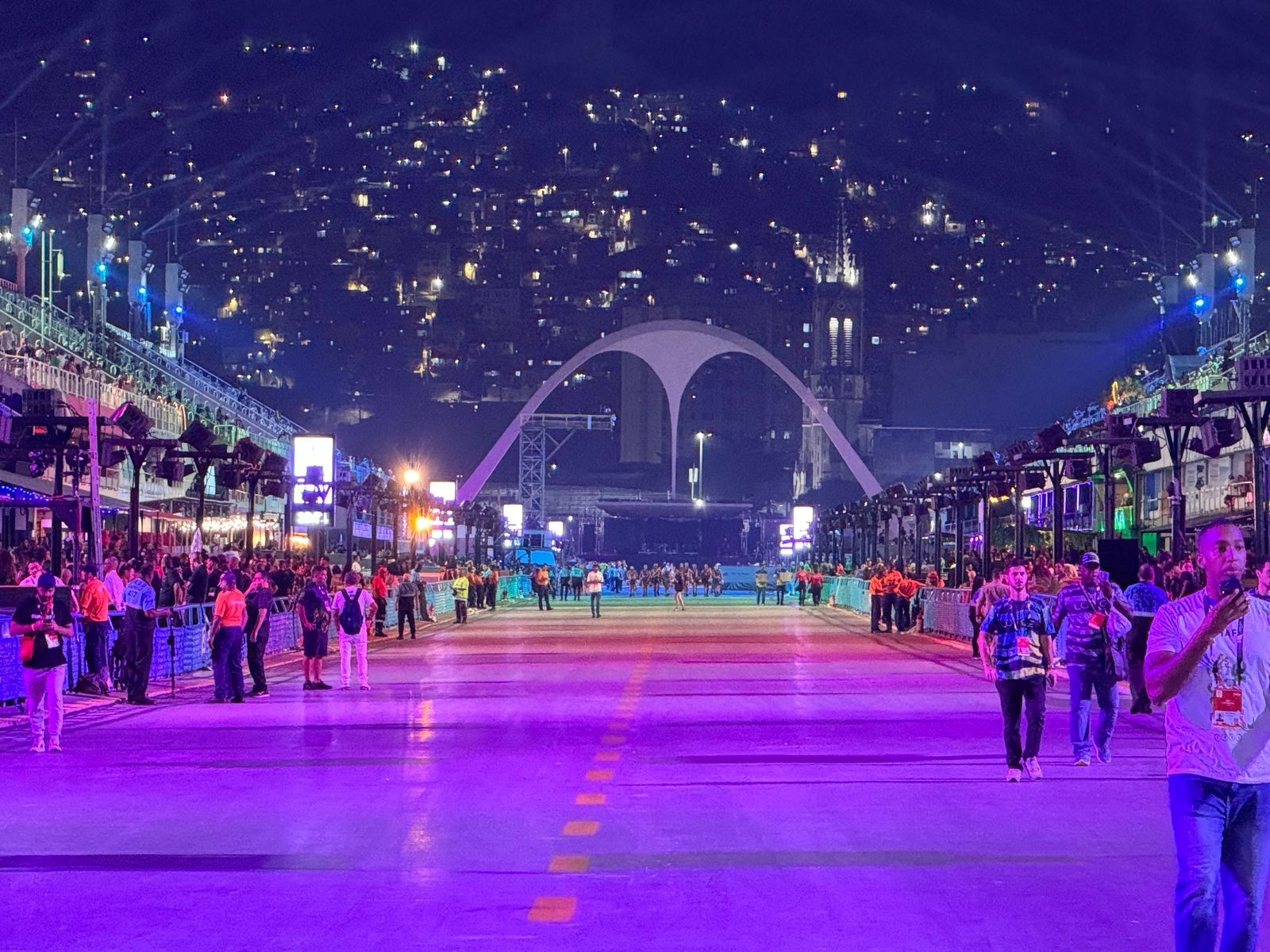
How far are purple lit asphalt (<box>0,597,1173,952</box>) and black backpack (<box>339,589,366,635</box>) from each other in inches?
79.1

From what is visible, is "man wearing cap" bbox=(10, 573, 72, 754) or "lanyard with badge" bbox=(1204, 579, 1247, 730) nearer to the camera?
"lanyard with badge" bbox=(1204, 579, 1247, 730)

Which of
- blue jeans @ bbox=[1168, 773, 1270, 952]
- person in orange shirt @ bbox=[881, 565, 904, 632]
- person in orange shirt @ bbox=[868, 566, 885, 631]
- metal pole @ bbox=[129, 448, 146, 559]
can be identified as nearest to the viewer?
blue jeans @ bbox=[1168, 773, 1270, 952]

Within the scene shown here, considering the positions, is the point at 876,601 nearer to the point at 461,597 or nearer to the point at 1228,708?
the point at 461,597

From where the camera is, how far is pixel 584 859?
960cm

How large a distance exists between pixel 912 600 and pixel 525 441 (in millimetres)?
98076

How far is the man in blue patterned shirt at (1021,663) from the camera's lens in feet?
43.9

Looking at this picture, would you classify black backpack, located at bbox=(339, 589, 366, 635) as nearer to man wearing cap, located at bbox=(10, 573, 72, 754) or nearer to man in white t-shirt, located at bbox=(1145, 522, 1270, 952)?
man wearing cap, located at bbox=(10, 573, 72, 754)

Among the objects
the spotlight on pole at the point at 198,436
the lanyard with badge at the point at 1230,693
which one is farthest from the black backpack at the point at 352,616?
the lanyard with badge at the point at 1230,693

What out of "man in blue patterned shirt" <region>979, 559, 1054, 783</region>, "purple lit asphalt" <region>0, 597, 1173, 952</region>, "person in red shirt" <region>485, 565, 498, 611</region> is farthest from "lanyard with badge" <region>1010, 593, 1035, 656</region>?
"person in red shirt" <region>485, 565, 498, 611</region>

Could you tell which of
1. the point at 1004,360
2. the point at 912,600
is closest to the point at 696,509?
the point at 1004,360

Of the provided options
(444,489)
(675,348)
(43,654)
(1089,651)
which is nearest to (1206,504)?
(444,489)

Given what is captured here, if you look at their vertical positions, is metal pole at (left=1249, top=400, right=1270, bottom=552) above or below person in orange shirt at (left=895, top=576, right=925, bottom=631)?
above

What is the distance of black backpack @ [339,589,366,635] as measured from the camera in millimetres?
22797

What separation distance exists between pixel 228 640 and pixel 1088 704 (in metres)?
10.5
